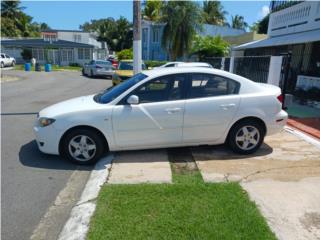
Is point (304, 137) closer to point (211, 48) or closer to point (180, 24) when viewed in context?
point (211, 48)

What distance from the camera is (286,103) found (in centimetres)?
739

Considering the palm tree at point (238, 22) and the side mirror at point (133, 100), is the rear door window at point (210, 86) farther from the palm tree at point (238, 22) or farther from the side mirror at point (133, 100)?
the palm tree at point (238, 22)

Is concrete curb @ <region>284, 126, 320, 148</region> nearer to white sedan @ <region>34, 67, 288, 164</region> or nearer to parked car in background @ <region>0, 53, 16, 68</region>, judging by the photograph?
white sedan @ <region>34, 67, 288, 164</region>

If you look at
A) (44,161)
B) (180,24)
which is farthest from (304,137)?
(180,24)

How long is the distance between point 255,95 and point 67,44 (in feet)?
130

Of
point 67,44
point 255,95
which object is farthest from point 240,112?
point 67,44

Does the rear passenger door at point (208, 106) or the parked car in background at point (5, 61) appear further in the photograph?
the parked car in background at point (5, 61)

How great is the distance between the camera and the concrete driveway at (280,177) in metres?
3.22

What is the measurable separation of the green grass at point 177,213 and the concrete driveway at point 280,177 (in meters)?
0.25

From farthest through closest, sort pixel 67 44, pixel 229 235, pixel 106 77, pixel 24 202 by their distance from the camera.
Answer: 1. pixel 67 44
2. pixel 106 77
3. pixel 24 202
4. pixel 229 235

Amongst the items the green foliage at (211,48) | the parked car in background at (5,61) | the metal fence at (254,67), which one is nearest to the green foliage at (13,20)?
the parked car in background at (5,61)

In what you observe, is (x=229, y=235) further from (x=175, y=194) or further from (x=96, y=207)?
(x=96, y=207)

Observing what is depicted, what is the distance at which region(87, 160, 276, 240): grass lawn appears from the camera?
2.96 meters

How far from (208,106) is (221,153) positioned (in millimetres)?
994
